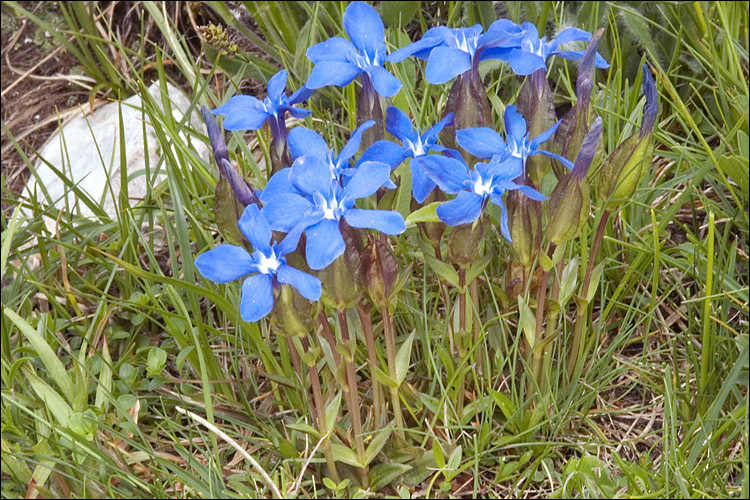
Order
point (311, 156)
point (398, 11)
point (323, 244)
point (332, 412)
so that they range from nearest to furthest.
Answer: point (323, 244) → point (311, 156) → point (332, 412) → point (398, 11)

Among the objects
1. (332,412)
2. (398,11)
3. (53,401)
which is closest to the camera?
(332,412)

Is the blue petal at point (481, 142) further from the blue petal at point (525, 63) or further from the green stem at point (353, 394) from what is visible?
the green stem at point (353, 394)

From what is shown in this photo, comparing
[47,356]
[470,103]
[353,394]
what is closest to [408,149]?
[470,103]

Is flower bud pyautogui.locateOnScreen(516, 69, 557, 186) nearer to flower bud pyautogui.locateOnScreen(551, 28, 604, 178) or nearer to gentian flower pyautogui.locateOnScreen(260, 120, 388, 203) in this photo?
flower bud pyautogui.locateOnScreen(551, 28, 604, 178)

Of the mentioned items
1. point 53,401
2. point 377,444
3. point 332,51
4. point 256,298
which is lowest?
point 377,444

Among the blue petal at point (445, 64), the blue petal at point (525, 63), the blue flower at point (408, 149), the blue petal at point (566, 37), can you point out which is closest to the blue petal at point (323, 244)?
the blue flower at point (408, 149)

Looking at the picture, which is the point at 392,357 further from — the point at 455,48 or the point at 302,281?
the point at 455,48

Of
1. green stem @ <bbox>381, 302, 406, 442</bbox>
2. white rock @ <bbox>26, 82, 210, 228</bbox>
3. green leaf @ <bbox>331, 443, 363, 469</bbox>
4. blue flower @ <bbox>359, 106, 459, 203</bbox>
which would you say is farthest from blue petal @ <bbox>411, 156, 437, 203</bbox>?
white rock @ <bbox>26, 82, 210, 228</bbox>
